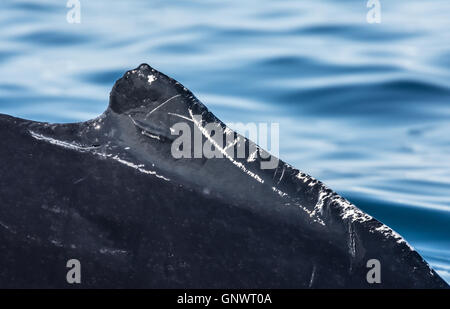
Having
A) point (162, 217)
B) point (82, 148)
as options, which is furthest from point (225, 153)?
point (82, 148)

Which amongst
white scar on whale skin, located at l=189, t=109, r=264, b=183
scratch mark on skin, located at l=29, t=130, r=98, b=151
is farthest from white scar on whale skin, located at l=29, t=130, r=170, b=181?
white scar on whale skin, located at l=189, t=109, r=264, b=183

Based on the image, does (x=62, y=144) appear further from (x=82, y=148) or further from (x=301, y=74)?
(x=301, y=74)

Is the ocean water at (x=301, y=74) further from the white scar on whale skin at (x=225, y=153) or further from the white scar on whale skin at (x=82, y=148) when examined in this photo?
the white scar on whale skin at (x=82, y=148)

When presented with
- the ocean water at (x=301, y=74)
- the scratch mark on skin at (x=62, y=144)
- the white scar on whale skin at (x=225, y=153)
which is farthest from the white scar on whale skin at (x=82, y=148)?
the ocean water at (x=301, y=74)

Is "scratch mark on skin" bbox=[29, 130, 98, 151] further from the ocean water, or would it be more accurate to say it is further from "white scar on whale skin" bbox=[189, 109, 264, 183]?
the ocean water

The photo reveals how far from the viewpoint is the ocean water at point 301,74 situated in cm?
1070

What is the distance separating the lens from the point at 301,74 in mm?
13781

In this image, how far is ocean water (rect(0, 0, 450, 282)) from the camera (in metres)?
10.7

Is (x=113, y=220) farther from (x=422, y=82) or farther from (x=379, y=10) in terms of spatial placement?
(x=379, y=10)

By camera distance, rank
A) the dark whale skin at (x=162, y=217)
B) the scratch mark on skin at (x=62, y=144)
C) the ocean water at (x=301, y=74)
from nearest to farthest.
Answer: the dark whale skin at (x=162, y=217) < the scratch mark on skin at (x=62, y=144) < the ocean water at (x=301, y=74)

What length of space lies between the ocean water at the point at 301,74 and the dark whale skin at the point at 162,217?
14.7 ft

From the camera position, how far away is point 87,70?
14.3 m
